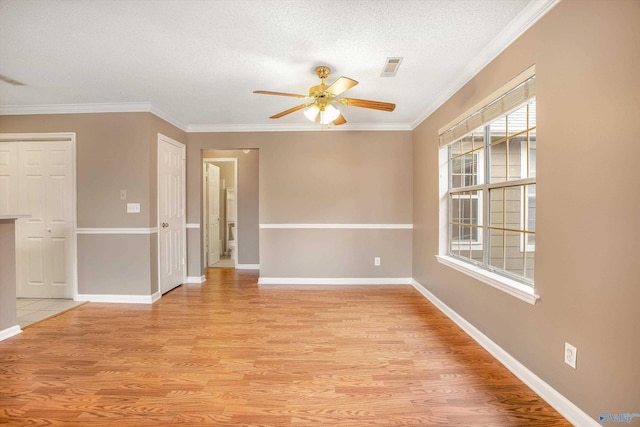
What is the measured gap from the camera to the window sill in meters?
1.92

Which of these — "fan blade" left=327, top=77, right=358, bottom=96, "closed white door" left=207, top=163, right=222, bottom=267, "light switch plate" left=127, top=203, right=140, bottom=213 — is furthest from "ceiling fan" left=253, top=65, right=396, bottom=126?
"closed white door" left=207, top=163, right=222, bottom=267

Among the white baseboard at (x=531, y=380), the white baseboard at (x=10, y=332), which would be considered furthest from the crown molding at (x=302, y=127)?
the white baseboard at (x=10, y=332)

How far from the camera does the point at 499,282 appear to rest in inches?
86.1

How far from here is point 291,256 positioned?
4.56 m

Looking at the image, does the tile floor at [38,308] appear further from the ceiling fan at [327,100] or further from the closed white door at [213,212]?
the ceiling fan at [327,100]

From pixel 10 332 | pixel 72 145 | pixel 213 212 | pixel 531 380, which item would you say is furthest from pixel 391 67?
pixel 213 212

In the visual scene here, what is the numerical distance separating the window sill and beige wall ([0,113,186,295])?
365 centimetres

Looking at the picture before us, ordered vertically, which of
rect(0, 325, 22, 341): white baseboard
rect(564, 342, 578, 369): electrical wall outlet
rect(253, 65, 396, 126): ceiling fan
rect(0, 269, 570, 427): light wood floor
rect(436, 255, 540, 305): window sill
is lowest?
rect(0, 269, 570, 427): light wood floor

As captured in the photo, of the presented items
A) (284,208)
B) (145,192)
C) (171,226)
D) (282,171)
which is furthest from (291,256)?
(145,192)

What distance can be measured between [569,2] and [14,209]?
226 inches

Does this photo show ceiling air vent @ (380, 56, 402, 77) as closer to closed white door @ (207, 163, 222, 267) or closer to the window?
the window

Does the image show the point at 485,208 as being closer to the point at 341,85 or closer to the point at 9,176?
the point at 341,85

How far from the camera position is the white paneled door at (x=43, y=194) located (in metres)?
3.67

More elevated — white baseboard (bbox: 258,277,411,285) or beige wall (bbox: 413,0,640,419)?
beige wall (bbox: 413,0,640,419)
